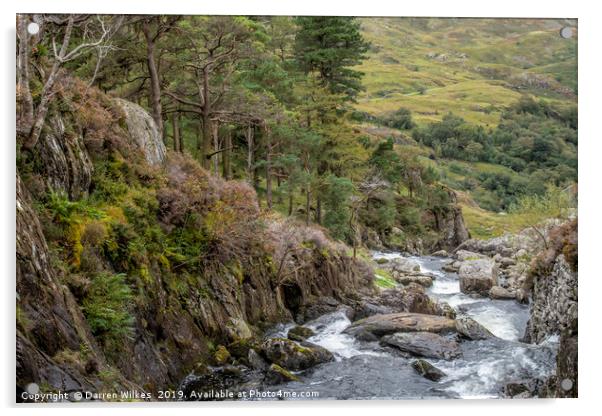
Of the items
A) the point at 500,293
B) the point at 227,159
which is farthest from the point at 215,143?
the point at 500,293

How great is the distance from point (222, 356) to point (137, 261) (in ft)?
5.66

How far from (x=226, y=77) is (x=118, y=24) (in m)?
3.48

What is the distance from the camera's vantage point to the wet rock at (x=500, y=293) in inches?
419

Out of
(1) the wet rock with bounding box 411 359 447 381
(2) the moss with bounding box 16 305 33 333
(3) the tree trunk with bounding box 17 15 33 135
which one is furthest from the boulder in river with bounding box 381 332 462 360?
(3) the tree trunk with bounding box 17 15 33 135

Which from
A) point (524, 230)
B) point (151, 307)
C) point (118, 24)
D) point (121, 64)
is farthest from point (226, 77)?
point (524, 230)

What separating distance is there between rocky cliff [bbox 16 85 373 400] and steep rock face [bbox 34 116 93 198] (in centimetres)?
2

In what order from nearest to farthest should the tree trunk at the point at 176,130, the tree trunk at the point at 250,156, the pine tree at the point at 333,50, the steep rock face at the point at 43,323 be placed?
the steep rock face at the point at 43,323 < the pine tree at the point at 333,50 < the tree trunk at the point at 250,156 < the tree trunk at the point at 176,130

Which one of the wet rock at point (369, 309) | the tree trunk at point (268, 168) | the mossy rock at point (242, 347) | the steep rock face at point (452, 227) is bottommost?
the mossy rock at point (242, 347)

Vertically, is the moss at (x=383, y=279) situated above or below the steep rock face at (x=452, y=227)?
below

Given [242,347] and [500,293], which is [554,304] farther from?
[242,347]

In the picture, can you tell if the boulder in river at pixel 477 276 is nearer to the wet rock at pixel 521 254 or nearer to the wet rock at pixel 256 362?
the wet rock at pixel 521 254

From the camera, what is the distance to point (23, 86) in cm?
718

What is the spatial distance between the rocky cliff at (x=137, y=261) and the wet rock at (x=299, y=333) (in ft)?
1.72

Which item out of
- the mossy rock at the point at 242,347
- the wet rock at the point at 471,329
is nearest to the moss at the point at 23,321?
the mossy rock at the point at 242,347
